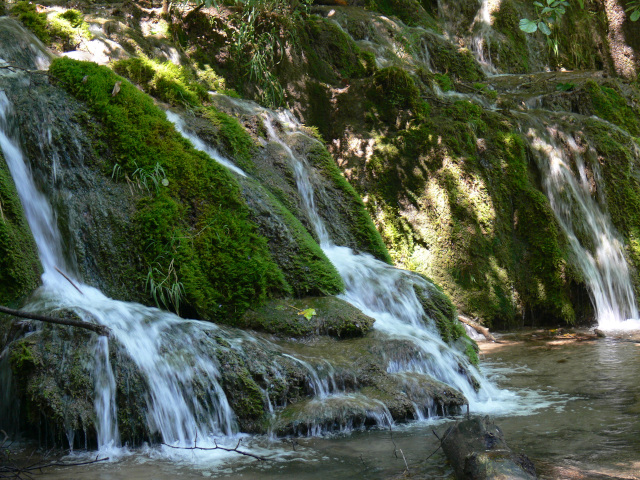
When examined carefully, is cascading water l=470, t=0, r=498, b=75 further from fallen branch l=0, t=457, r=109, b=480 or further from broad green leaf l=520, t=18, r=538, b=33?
fallen branch l=0, t=457, r=109, b=480

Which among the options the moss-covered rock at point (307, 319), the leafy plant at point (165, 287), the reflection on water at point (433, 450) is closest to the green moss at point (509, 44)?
the reflection on water at point (433, 450)

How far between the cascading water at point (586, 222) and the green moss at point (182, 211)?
5.80m

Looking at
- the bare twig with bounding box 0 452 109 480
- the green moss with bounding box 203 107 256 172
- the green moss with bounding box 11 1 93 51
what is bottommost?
the bare twig with bounding box 0 452 109 480

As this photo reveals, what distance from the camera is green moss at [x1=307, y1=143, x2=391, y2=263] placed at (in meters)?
7.65

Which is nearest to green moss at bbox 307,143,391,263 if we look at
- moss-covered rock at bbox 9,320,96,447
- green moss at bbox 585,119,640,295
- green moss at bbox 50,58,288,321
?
green moss at bbox 50,58,288,321

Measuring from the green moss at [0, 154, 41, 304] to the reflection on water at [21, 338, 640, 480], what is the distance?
1.64 m

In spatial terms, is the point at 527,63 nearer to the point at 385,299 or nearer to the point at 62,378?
the point at 385,299

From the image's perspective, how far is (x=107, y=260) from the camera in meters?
5.16

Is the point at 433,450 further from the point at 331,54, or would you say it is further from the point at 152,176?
the point at 331,54

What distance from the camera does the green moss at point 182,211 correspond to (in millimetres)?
5262

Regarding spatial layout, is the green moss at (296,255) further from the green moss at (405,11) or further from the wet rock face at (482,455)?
the green moss at (405,11)

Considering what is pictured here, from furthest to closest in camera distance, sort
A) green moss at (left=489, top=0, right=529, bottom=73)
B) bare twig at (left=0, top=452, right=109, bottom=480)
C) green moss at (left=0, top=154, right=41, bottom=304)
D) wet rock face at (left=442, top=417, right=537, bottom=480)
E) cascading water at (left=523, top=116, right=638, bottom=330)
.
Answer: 1. green moss at (left=489, top=0, right=529, bottom=73)
2. cascading water at (left=523, top=116, right=638, bottom=330)
3. green moss at (left=0, top=154, right=41, bottom=304)
4. bare twig at (left=0, top=452, right=109, bottom=480)
5. wet rock face at (left=442, top=417, right=537, bottom=480)

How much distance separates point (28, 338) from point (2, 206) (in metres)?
1.24

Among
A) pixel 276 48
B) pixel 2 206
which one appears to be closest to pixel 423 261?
pixel 276 48
